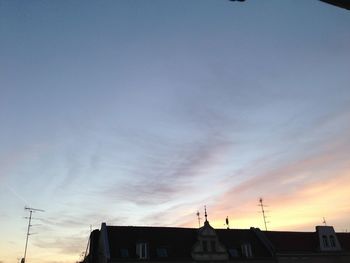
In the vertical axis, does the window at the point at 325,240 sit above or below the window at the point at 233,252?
above

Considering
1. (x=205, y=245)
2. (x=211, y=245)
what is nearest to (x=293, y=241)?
(x=211, y=245)

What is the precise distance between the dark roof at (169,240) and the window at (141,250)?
1.56 feet

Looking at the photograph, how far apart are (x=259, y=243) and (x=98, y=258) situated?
22200 millimetres

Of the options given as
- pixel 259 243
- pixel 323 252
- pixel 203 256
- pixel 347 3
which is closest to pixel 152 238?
pixel 203 256

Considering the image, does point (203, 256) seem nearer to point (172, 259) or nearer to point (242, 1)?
point (172, 259)

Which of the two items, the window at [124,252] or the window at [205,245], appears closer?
the window at [124,252]

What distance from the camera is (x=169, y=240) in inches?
1826

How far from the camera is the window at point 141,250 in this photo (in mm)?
42550

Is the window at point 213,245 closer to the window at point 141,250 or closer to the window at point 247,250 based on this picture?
the window at point 247,250

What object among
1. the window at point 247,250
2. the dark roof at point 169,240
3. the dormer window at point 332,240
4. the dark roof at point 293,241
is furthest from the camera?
the dormer window at point 332,240

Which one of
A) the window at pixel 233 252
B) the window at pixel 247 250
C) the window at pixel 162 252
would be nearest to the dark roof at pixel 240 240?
the window at pixel 233 252

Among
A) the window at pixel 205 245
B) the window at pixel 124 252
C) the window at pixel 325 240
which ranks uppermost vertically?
the window at pixel 325 240

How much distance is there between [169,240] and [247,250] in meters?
10.8

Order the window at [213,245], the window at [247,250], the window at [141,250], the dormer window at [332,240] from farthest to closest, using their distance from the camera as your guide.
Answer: the dormer window at [332,240] → the window at [247,250] → the window at [213,245] → the window at [141,250]
